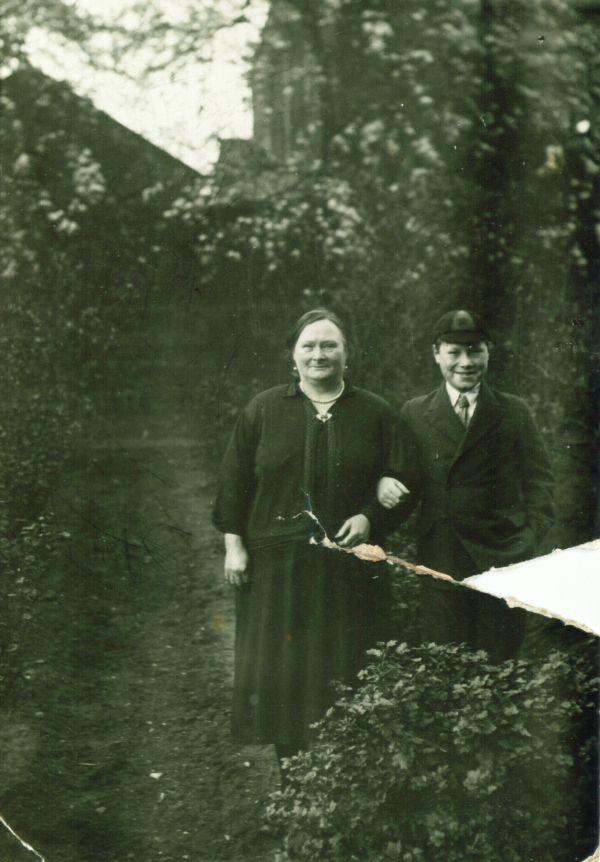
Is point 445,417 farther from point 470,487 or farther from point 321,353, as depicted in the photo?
point 321,353

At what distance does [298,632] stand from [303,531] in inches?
13.4

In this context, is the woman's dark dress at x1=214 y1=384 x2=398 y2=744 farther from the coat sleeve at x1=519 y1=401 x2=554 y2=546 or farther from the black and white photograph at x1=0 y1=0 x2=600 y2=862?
the coat sleeve at x1=519 y1=401 x2=554 y2=546

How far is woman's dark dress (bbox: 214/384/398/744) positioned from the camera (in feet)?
8.34

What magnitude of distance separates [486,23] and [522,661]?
208 cm

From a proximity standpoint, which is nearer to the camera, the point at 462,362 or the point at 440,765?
the point at 440,765

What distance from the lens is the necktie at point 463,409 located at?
2.59m

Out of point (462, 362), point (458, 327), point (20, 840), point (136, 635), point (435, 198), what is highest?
point (435, 198)

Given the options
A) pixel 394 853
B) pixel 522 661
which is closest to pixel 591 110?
pixel 522 661

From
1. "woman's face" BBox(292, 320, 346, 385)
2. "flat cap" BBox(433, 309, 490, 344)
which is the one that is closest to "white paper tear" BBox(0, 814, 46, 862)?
"woman's face" BBox(292, 320, 346, 385)

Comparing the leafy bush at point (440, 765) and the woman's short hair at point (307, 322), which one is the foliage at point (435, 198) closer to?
the woman's short hair at point (307, 322)

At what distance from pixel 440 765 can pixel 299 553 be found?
2.59ft

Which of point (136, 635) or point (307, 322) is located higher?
point (307, 322)

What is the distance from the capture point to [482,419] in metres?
2.60

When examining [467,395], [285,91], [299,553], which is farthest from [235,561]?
[285,91]
